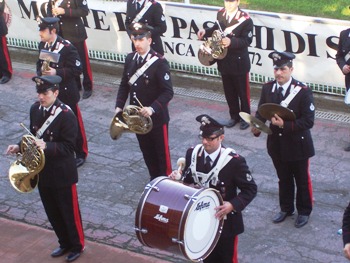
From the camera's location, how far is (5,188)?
9.17 metres

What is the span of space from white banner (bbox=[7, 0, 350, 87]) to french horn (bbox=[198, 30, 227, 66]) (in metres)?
1.36

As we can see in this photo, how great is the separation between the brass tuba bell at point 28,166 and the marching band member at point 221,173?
1.36 meters

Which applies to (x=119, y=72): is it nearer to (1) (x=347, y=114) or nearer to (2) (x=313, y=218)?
(1) (x=347, y=114)

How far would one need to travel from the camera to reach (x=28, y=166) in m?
7.01

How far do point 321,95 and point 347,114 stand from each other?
1.70 feet

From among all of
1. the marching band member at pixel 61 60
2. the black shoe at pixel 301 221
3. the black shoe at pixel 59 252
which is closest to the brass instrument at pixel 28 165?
the black shoe at pixel 59 252

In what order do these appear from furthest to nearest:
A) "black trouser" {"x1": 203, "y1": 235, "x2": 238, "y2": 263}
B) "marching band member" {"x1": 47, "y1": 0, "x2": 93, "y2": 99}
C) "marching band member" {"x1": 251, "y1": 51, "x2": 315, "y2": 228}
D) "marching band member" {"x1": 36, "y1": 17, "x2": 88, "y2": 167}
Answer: "marching band member" {"x1": 47, "y1": 0, "x2": 93, "y2": 99}, "marching band member" {"x1": 36, "y1": 17, "x2": 88, "y2": 167}, "marching band member" {"x1": 251, "y1": 51, "x2": 315, "y2": 228}, "black trouser" {"x1": 203, "y1": 235, "x2": 238, "y2": 263}

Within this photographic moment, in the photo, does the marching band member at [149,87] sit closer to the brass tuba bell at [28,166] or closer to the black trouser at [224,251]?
the brass tuba bell at [28,166]

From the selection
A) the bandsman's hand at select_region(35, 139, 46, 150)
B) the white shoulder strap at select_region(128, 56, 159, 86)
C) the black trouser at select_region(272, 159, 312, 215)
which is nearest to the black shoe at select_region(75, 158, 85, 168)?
the white shoulder strap at select_region(128, 56, 159, 86)

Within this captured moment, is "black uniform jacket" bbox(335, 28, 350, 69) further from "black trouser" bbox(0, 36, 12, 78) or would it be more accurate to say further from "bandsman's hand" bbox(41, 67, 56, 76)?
"black trouser" bbox(0, 36, 12, 78)

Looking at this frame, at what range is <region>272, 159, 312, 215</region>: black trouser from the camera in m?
7.74

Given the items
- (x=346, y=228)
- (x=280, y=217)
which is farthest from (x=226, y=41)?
(x=346, y=228)

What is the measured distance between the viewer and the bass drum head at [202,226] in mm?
5883

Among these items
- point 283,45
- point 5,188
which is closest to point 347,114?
point 283,45
